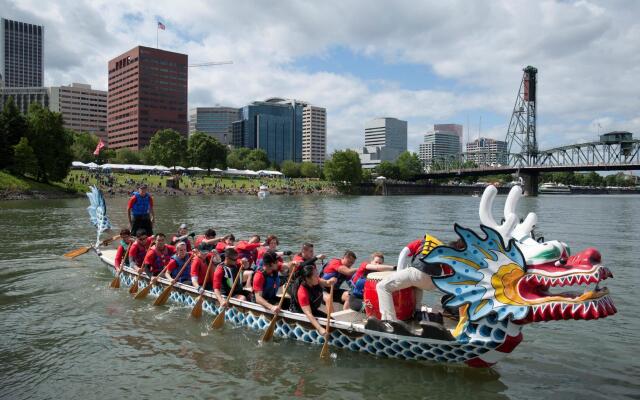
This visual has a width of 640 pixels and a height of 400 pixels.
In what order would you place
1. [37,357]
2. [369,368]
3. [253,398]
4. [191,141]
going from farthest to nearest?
[191,141] < [37,357] < [369,368] < [253,398]

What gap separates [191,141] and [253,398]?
102 m

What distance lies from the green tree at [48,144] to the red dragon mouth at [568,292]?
208 feet

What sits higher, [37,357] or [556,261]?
[556,261]

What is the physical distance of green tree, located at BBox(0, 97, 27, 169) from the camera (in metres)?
56.2

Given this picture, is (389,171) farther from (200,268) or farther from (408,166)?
(200,268)

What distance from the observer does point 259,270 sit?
10.4m

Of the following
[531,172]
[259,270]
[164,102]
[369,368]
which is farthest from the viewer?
[164,102]

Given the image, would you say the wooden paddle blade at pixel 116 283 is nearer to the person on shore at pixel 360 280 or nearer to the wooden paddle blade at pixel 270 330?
the wooden paddle blade at pixel 270 330

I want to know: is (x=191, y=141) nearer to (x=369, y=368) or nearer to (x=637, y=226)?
(x=637, y=226)

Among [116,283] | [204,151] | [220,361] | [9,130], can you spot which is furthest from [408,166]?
[220,361]

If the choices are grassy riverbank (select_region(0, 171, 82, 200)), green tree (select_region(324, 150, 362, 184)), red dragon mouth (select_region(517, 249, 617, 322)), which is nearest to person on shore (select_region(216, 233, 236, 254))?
red dragon mouth (select_region(517, 249, 617, 322))

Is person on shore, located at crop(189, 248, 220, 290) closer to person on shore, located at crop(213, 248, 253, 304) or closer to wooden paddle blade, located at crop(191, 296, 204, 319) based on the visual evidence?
wooden paddle blade, located at crop(191, 296, 204, 319)

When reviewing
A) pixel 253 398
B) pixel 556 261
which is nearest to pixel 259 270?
pixel 253 398

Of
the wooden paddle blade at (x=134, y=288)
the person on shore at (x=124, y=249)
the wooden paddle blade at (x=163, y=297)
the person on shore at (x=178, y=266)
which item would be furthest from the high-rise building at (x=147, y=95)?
the wooden paddle blade at (x=163, y=297)
